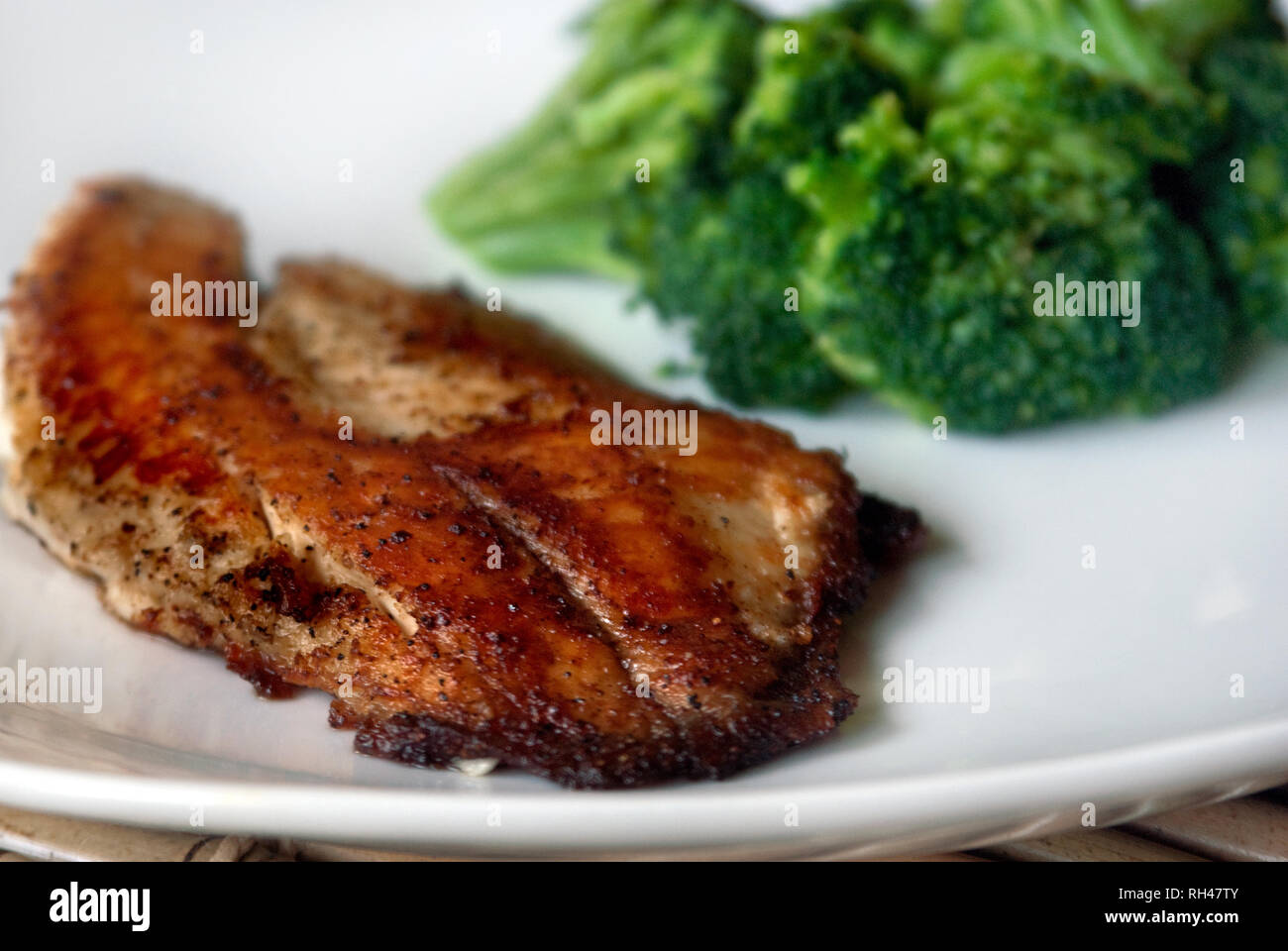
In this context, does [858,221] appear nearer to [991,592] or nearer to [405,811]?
[991,592]

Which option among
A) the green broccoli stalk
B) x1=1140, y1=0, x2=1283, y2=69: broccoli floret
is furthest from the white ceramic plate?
x1=1140, y1=0, x2=1283, y2=69: broccoli floret

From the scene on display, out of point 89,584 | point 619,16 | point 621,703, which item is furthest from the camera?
point 619,16

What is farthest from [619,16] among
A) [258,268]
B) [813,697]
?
[813,697]

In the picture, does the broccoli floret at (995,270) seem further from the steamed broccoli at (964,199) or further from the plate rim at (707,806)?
the plate rim at (707,806)

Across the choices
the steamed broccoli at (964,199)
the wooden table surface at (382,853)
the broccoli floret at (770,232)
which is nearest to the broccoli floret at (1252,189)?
the steamed broccoli at (964,199)

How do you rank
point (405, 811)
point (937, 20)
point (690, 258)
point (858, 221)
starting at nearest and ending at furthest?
point (405, 811)
point (858, 221)
point (690, 258)
point (937, 20)

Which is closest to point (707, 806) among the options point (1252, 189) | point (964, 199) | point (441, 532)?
point (441, 532)

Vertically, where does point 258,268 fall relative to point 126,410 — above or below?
above
